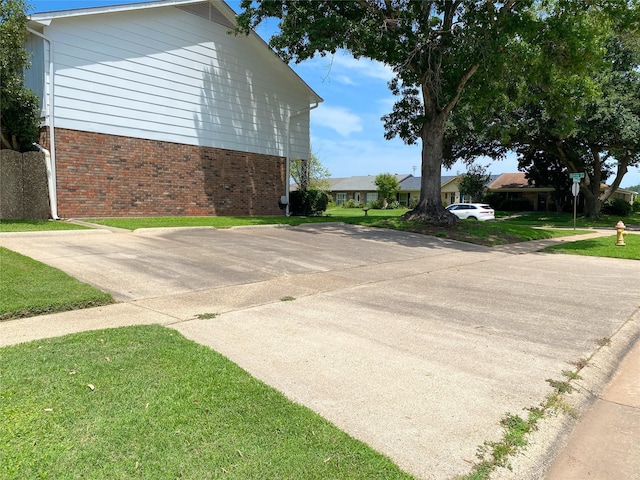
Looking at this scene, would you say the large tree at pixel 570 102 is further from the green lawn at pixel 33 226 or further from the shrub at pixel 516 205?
the green lawn at pixel 33 226

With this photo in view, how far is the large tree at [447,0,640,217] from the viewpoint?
47.8ft

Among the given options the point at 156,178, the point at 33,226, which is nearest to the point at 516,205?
the point at 156,178

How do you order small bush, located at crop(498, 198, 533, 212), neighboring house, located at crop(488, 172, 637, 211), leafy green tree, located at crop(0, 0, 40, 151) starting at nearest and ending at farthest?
leafy green tree, located at crop(0, 0, 40, 151), neighboring house, located at crop(488, 172, 637, 211), small bush, located at crop(498, 198, 533, 212)

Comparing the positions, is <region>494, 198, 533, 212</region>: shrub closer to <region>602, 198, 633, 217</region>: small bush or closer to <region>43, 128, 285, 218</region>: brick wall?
<region>602, 198, 633, 217</region>: small bush

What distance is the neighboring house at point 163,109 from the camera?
13969mm

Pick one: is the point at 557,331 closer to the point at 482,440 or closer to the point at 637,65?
the point at 482,440

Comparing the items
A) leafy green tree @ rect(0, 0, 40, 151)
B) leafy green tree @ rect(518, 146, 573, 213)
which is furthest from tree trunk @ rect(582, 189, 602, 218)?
leafy green tree @ rect(0, 0, 40, 151)

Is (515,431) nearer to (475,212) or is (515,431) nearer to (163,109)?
(163,109)

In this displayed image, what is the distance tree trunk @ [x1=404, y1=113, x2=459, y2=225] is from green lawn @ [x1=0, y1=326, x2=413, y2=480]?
52.2 feet

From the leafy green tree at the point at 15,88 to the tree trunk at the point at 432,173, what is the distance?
46.7 ft

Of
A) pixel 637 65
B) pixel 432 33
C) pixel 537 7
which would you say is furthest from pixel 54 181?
pixel 637 65

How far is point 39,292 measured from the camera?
5.88 m

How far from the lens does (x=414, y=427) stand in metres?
3.09

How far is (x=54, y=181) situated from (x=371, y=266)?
34.8 ft
